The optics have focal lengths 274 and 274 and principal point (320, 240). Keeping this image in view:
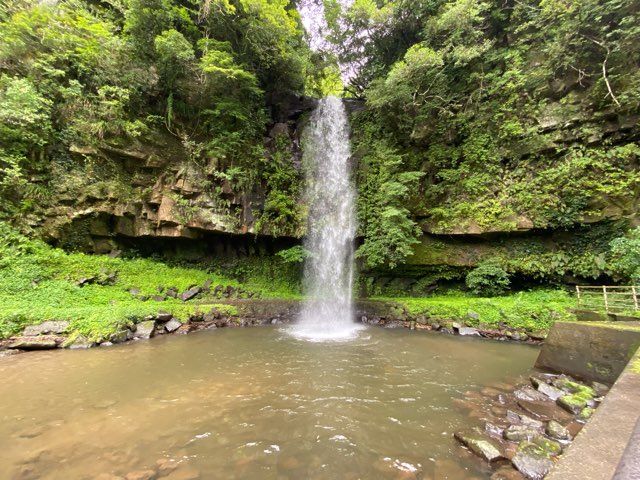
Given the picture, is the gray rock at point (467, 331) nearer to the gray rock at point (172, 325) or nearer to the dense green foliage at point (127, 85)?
the dense green foliage at point (127, 85)

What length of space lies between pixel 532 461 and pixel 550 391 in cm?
255

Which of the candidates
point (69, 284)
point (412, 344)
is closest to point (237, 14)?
point (69, 284)

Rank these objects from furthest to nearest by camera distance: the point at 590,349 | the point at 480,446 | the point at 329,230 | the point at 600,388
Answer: the point at 329,230 < the point at 590,349 < the point at 600,388 < the point at 480,446

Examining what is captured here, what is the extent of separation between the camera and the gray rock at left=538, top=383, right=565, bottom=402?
476 cm

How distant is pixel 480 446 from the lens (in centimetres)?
334

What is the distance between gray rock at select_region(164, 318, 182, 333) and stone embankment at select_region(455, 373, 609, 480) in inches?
343

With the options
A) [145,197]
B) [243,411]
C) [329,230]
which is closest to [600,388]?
[243,411]

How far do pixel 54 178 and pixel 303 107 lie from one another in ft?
43.0

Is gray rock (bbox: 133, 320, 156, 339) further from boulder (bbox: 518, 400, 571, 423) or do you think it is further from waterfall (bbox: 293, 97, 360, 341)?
boulder (bbox: 518, 400, 571, 423)

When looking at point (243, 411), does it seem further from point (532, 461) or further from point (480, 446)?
point (532, 461)

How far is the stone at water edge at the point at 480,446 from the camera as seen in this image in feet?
10.5

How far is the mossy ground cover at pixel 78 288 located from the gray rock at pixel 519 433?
9390 millimetres

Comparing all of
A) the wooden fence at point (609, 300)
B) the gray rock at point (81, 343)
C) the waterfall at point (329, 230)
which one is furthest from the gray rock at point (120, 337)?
the wooden fence at point (609, 300)

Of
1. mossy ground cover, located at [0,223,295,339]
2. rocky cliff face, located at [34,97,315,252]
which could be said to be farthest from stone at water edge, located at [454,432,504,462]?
rocky cliff face, located at [34,97,315,252]
